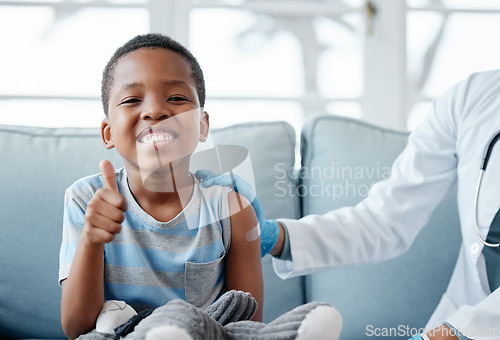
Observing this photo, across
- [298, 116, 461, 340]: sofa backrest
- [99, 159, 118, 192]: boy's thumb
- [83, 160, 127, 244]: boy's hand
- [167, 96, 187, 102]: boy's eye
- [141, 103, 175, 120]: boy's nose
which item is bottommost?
[298, 116, 461, 340]: sofa backrest

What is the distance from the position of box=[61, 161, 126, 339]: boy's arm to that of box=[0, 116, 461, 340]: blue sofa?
34cm

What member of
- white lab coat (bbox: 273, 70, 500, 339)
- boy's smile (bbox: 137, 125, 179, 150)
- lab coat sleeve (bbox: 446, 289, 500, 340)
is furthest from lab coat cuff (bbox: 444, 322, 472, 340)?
boy's smile (bbox: 137, 125, 179, 150)

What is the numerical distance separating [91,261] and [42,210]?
1.32 feet

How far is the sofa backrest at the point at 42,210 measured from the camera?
89 cm

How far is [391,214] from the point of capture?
89 centimetres

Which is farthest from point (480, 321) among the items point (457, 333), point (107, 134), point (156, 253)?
point (107, 134)

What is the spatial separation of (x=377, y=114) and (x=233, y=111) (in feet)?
1.42

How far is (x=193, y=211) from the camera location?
0.65 meters

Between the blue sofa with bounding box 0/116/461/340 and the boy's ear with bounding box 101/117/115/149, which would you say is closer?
the boy's ear with bounding box 101/117/115/149

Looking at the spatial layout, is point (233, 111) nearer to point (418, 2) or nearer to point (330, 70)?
point (330, 70)

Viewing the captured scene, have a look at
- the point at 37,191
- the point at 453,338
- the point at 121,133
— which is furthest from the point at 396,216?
the point at 37,191

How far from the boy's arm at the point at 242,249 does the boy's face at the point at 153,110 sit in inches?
3.9

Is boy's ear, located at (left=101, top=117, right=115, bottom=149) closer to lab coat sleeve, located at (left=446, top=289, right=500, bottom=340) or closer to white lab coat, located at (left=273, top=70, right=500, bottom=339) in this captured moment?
white lab coat, located at (left=273, top=70, right=500, bottom=339)

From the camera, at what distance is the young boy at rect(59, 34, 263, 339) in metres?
0.58
